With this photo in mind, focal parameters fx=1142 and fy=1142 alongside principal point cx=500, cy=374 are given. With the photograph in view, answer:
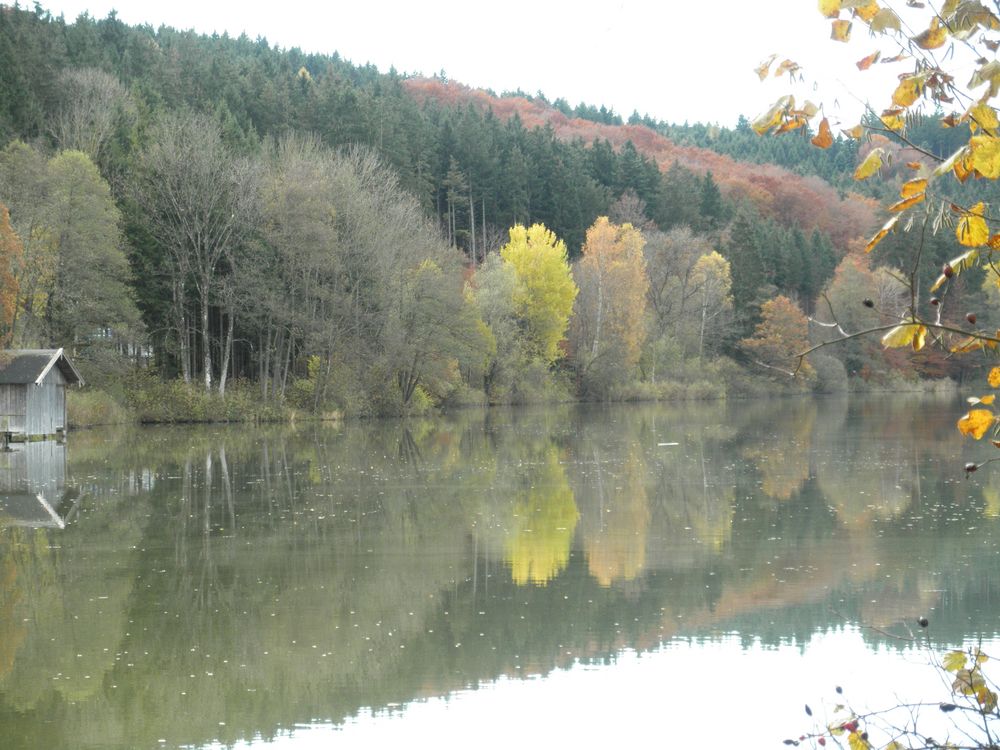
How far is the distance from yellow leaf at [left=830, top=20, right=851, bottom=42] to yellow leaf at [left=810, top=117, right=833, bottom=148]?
255 mm

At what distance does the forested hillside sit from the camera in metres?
43.5

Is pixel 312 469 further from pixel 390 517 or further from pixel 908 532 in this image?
pixel 908 532

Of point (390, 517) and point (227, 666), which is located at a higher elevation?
point (227, 666)

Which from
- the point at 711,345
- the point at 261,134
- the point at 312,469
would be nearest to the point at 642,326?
the point at 711,345

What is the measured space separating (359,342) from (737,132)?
11284cm

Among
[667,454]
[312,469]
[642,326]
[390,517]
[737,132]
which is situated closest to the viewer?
[390,517]

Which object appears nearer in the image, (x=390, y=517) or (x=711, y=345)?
(x=390, y=517)

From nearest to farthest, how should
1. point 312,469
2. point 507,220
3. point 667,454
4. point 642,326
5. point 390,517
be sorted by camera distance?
point 390,517, point 312,469, point 667,454, point 642,326, point 507,220

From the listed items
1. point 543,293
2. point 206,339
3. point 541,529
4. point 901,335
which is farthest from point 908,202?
point 543,293

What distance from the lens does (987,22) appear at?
2.97 m

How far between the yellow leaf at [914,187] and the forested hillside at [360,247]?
61cm

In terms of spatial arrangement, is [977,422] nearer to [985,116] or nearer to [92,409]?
[985,116]

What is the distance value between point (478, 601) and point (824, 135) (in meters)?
9.97

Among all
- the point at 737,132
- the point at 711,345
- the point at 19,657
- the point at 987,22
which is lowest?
the point at 711,345
